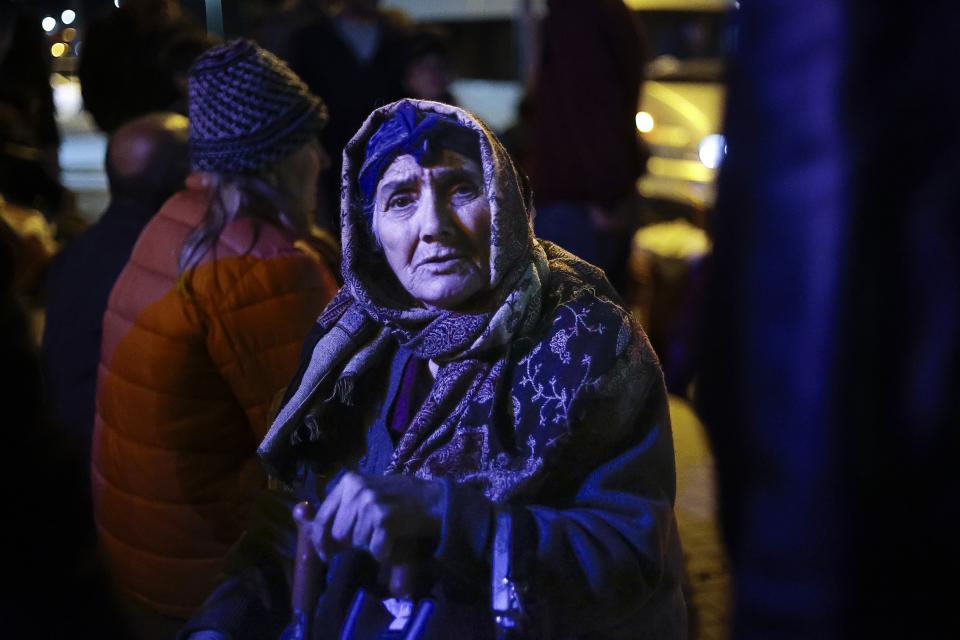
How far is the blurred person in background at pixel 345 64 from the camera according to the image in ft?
16.8

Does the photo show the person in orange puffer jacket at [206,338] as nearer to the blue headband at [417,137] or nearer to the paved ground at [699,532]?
the blue headband at [417,137]

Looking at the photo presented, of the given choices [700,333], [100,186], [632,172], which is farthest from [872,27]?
[100,186]

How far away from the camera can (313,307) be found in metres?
2.88

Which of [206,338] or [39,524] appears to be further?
[206,338]

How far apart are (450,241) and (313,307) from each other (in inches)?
38.6

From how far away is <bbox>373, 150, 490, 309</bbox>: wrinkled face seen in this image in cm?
198

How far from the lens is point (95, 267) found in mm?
3377

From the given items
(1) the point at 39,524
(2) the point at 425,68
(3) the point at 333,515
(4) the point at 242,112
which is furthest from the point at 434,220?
(2) the point at 425,68

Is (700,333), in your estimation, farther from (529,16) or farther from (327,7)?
(529,16)

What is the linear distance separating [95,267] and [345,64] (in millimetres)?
2160

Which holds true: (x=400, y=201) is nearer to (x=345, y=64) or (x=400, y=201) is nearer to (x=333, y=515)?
(x=333, y=515)

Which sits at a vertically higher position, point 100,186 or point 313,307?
point 313,307

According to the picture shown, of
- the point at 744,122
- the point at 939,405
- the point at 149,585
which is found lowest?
the point at 149,585

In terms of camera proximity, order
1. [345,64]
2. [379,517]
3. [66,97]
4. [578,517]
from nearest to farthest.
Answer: [379,517]
[578,517]
[345,64]
[66,97]
